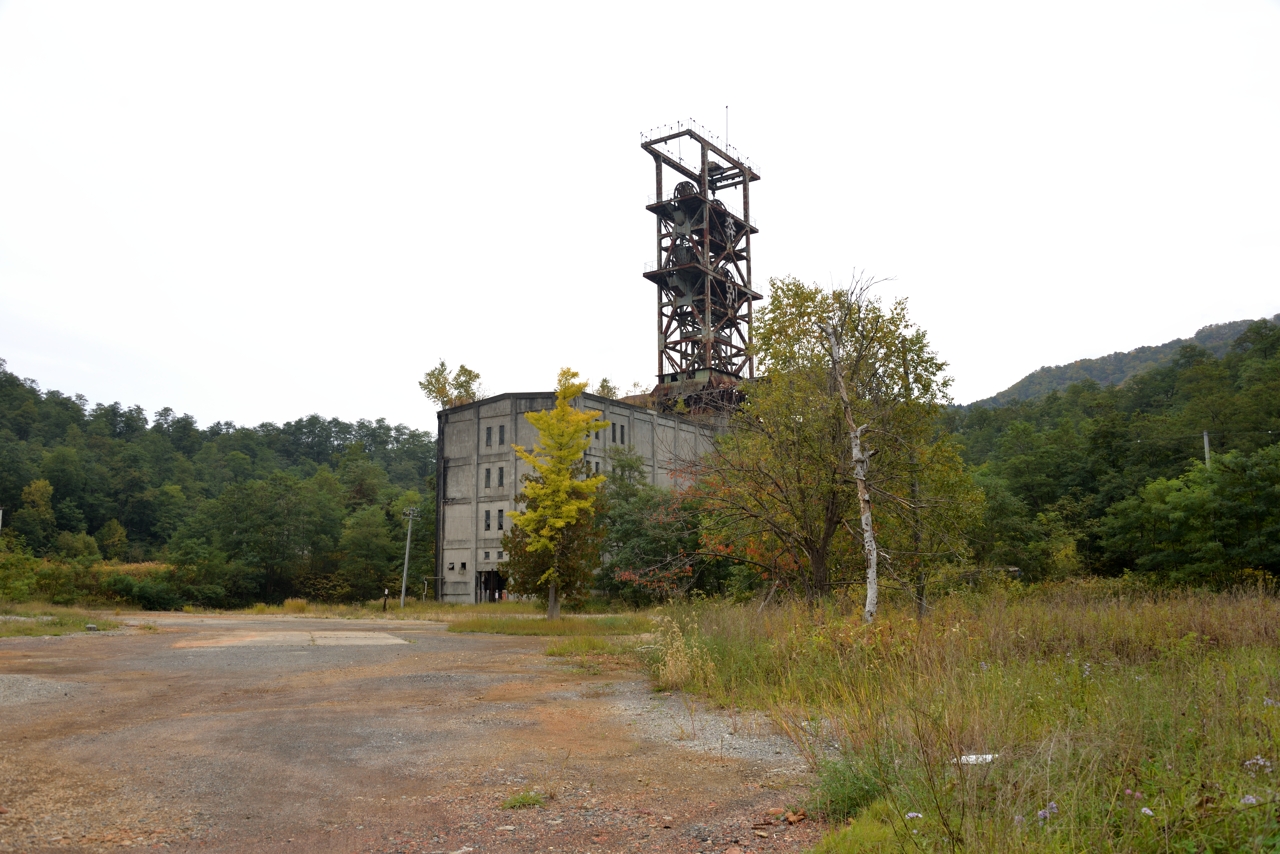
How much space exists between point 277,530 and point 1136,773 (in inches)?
2881

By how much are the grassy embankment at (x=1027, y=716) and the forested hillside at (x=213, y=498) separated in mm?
57055

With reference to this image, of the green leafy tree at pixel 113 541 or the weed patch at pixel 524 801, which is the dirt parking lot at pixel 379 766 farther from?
the green leafy tree at pixel 113 541

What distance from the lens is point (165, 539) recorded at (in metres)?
102

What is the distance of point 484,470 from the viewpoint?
193ft

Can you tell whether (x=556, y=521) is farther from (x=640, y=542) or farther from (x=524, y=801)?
(x=524, y=801)

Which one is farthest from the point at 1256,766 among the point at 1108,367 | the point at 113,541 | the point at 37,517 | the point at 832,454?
the point at 1108,367

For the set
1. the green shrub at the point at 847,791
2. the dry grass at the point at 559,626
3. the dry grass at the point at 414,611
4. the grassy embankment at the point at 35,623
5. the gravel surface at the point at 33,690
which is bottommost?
the dry grass at the point at 414,611

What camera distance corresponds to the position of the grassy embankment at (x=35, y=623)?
2566cm

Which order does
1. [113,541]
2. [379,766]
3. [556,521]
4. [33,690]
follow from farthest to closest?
[113,541] < [556,521] < [33,690] < [379,766]

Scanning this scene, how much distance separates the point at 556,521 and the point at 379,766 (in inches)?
957

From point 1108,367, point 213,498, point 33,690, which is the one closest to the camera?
point 33,690

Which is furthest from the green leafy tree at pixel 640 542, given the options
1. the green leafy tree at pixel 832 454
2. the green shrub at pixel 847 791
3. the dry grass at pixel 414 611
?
the green shrub at pixel 847 791

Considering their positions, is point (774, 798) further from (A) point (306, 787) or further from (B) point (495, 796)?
(A) point (306, 787)

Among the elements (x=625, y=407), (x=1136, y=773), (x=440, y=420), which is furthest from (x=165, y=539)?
(x=1136, y=773)
